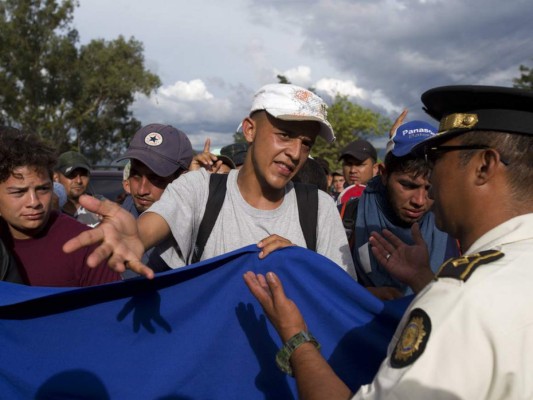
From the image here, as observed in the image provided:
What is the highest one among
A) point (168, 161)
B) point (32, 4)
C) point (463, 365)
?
point (32, 4)

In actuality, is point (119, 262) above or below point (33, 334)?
above

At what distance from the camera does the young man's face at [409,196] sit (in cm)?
316

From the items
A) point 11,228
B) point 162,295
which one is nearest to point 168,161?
point 11,228

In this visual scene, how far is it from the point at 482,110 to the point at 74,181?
5.63 metres

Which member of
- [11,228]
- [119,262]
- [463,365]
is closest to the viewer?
[463,365]

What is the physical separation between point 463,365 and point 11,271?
7.17ft

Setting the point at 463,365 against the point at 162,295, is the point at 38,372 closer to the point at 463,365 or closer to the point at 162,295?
the point at 162,295

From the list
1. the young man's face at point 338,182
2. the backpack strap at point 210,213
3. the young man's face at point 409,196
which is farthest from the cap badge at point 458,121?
the young man's face at point 338,182

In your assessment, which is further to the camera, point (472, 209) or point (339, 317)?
point (339, 317)

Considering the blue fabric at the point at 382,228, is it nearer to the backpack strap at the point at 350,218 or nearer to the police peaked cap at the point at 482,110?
the backpack strap at the point at 350,218

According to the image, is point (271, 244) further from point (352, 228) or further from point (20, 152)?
point (20, 152)

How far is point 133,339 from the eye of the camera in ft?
7.88

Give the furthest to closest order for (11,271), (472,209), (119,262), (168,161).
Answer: (168,161), (11,271), (119,262), (472,209)

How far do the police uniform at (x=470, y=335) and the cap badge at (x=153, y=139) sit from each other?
8.11 ft
